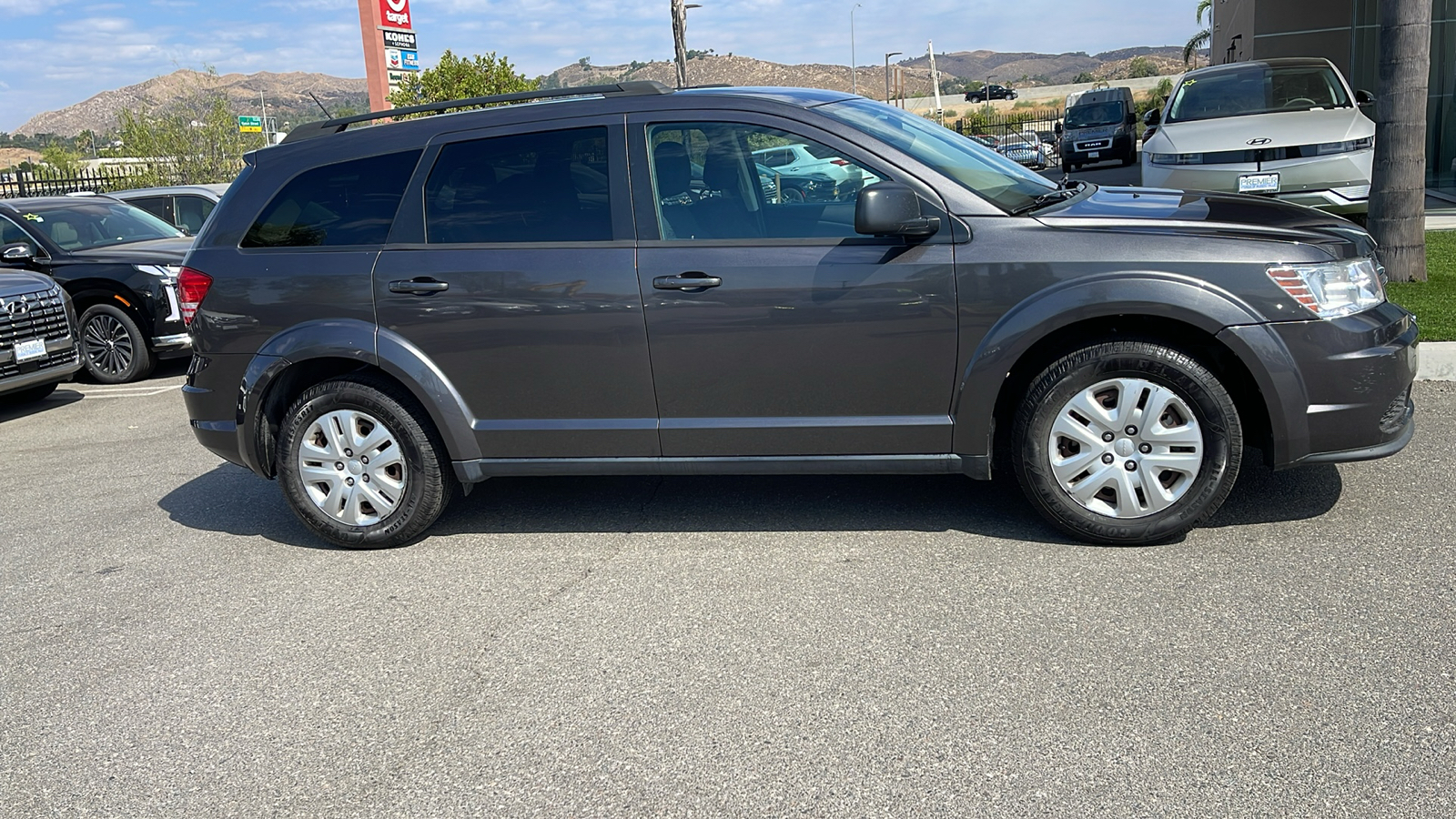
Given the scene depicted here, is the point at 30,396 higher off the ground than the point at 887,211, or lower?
lower

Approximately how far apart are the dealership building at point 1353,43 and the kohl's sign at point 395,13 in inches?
827

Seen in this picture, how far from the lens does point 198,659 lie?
420cm

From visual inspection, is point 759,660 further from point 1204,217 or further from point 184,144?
point 184,144

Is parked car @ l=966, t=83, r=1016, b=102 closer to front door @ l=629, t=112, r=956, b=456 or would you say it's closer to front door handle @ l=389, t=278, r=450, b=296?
front door @ l=629, t=112, r=956, b=456

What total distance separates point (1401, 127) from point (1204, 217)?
5129 millimetres

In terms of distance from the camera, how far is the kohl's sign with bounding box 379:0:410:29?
3047 centimetres

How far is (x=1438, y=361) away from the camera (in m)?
6.88

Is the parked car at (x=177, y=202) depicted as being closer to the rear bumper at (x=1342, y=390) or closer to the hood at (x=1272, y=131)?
the hood at (x=1272, y=131)

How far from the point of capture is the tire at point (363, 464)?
16.8 feet

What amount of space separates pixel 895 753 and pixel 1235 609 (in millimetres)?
1480

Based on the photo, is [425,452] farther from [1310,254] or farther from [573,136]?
[1310,254]

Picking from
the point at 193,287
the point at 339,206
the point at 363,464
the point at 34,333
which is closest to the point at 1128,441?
the point at 363,464

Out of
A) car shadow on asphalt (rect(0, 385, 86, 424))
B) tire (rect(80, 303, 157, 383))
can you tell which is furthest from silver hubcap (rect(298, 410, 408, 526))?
tire (rect(80, 303, 157, 383))

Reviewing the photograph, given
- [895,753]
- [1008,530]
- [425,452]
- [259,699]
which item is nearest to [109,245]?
[425,452]
